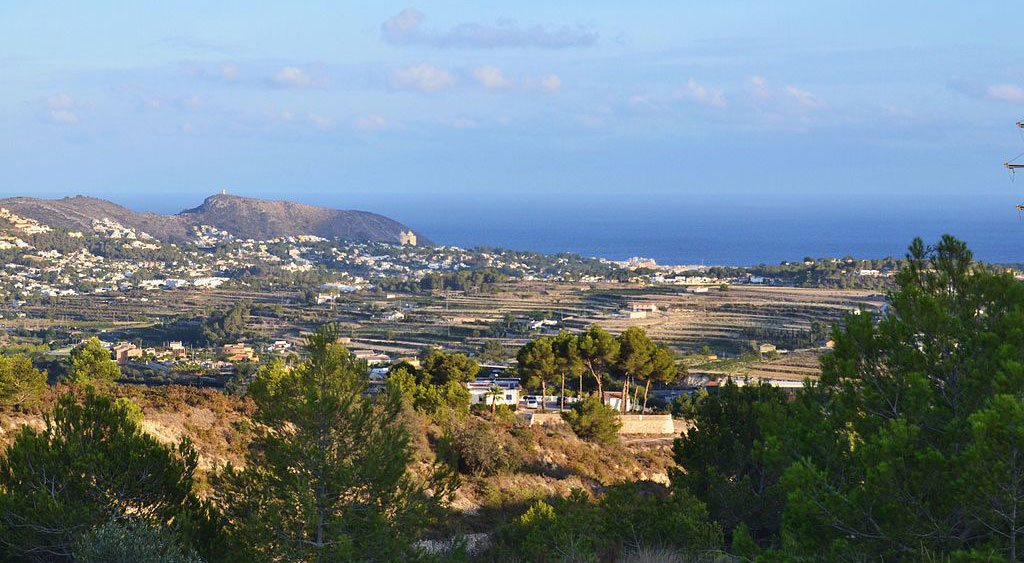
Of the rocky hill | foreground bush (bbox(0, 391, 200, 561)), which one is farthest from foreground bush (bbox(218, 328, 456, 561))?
the rocky hill

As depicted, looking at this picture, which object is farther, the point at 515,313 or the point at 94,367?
the point at 515,313

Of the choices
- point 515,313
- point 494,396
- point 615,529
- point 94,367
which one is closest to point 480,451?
point 615,529

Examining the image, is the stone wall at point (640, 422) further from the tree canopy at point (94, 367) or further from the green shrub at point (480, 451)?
the tree canopy at point (94, 367)

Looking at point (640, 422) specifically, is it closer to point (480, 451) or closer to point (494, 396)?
point (494, 396)

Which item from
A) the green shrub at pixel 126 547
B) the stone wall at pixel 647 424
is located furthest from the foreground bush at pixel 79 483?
the stone wall at pixel 647 424

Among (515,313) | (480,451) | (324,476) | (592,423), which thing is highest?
(324,476)

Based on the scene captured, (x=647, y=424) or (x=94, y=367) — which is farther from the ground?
(x=94, y=367)

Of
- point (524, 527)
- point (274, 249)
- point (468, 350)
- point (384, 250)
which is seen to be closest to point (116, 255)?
point (274, 249)
